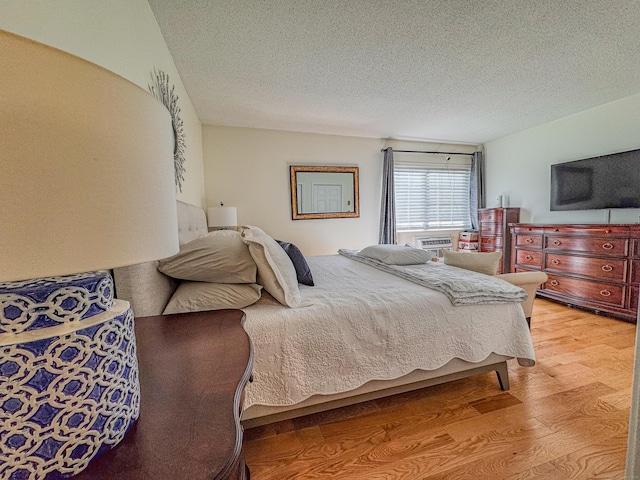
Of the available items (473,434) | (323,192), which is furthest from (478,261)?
(323,192)

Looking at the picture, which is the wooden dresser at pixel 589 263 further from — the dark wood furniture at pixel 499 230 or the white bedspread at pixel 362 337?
the white bedspread at pixel 362 337

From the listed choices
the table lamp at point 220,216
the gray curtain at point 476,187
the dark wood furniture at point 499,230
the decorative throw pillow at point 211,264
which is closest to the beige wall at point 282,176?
the table lamp at point 220,216

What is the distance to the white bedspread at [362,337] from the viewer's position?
121cm

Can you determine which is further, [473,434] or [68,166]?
[473,434]

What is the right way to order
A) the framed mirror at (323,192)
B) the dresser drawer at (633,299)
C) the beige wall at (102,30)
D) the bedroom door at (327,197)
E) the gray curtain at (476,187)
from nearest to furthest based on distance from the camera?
the beige wall at (102,30) < the dresser drawer at (633,299) < the framed mirror at (323,192) < the bedroom door at (327,197) < the gray curtain at (476,187)

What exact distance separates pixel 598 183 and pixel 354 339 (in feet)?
12.4

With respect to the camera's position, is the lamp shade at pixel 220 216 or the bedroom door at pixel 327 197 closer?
the lamp shade at pixel 220 216

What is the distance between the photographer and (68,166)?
1.03 feet

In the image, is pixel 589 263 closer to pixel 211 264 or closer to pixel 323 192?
pixel 323 192

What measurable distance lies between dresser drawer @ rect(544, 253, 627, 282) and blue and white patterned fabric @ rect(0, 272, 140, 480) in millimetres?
4078

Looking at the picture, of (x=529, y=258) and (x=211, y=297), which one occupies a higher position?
(x=211, y=297)

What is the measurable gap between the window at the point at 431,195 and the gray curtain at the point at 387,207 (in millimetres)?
299

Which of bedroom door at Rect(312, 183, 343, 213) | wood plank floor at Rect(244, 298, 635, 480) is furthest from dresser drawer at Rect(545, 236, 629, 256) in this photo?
bedroom door at Rect(312, 183, 343, 213)

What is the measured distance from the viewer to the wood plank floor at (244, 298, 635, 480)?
1179mm
